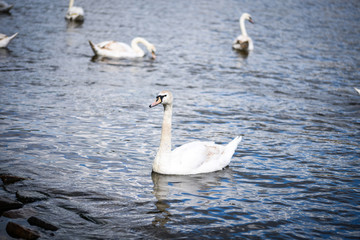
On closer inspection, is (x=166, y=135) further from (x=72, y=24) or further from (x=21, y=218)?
(x=72, y=24)

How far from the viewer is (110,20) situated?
100 feet

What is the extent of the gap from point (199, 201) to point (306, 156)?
3.47 m

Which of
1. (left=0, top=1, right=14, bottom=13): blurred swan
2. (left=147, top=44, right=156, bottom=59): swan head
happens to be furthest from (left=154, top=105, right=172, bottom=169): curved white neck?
(left=0, top=1, right=14, bottom=13): blurred swan

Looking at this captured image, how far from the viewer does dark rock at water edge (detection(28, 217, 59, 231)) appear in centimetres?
732

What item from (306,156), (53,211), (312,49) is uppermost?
(312,49)

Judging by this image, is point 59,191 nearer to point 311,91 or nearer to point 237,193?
point 237,193

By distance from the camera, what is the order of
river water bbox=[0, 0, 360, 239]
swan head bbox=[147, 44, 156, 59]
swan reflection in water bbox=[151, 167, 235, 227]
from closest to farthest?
1. river water bbox=[0, 0, 360, 239]
2. swan reflection in water bbox=[151, 167, 235, 227]
3. swan head bbox=[147, 44, 156, 59]

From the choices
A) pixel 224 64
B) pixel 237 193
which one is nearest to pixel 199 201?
pixel 237 193

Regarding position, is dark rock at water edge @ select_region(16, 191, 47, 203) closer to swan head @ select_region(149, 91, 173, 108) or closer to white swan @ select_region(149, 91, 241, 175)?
white swan @ select_region(149, 91, 241, 175)

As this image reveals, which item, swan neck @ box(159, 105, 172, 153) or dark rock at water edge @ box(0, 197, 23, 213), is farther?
swan neck @ box(159, 105, 172, 153)

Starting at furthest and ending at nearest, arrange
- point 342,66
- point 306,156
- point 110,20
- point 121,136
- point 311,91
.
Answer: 1. point 110,20
2. point 342,66
3. point 311,91
4. point 121,136
5. point 306,156

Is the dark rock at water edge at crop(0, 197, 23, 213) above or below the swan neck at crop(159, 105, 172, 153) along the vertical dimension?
below

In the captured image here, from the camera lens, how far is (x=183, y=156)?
9.84m

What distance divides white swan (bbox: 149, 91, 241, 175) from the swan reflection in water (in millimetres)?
134
